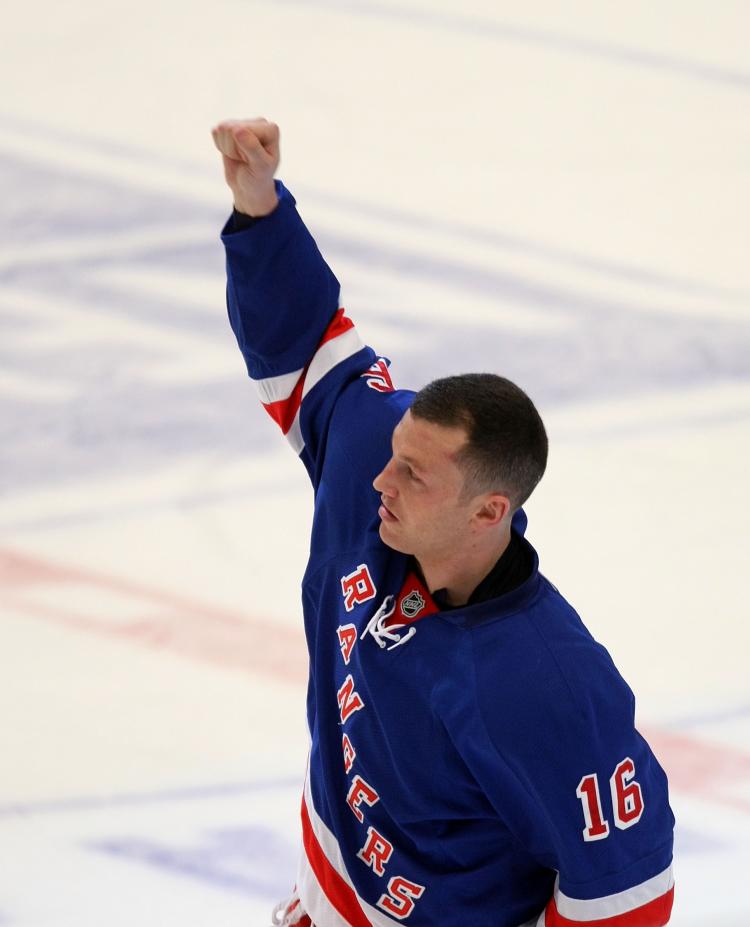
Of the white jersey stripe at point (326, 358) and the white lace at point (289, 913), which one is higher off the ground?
the white jersey stripe at point (326, 358)

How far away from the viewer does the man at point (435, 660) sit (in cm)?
143

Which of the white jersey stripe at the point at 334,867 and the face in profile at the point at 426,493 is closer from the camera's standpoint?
the face in profile at the point at 426,493

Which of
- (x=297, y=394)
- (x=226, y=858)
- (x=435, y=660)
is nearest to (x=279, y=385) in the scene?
(x=297, y=394)

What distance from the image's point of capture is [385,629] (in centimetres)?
153

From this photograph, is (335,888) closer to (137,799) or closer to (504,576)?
(504,576)

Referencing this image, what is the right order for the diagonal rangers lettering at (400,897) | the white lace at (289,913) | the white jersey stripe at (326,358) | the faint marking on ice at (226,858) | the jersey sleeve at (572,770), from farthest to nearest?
the faint marking on ice at (226,858), the white lace at (289,913), the white jersey stripe at (326,358), the diagonal rangers lettering at (400,897), the jersey sleeve at (572,770)

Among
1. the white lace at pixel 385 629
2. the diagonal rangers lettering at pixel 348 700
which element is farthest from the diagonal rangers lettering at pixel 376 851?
the white lace at pixel 385 629

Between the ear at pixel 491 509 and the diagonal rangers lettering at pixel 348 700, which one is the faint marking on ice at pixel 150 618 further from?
the ear at pixel 491 509

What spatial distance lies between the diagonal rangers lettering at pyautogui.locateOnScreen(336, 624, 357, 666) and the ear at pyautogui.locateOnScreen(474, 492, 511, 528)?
0.68 feet

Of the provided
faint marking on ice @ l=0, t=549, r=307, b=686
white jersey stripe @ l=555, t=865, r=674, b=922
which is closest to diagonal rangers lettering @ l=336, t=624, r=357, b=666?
white jersey stripe @ l=555, t=865, r=674, b=922

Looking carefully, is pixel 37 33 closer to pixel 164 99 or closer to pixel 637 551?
pixel 164 99

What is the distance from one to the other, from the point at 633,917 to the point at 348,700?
1.20 ft

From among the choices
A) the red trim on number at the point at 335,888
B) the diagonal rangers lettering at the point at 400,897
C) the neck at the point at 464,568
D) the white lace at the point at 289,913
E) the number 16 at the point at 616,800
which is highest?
the neck at the point at 464,568

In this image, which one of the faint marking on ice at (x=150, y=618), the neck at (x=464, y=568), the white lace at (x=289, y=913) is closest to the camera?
the neck at (x=464, y=568)
